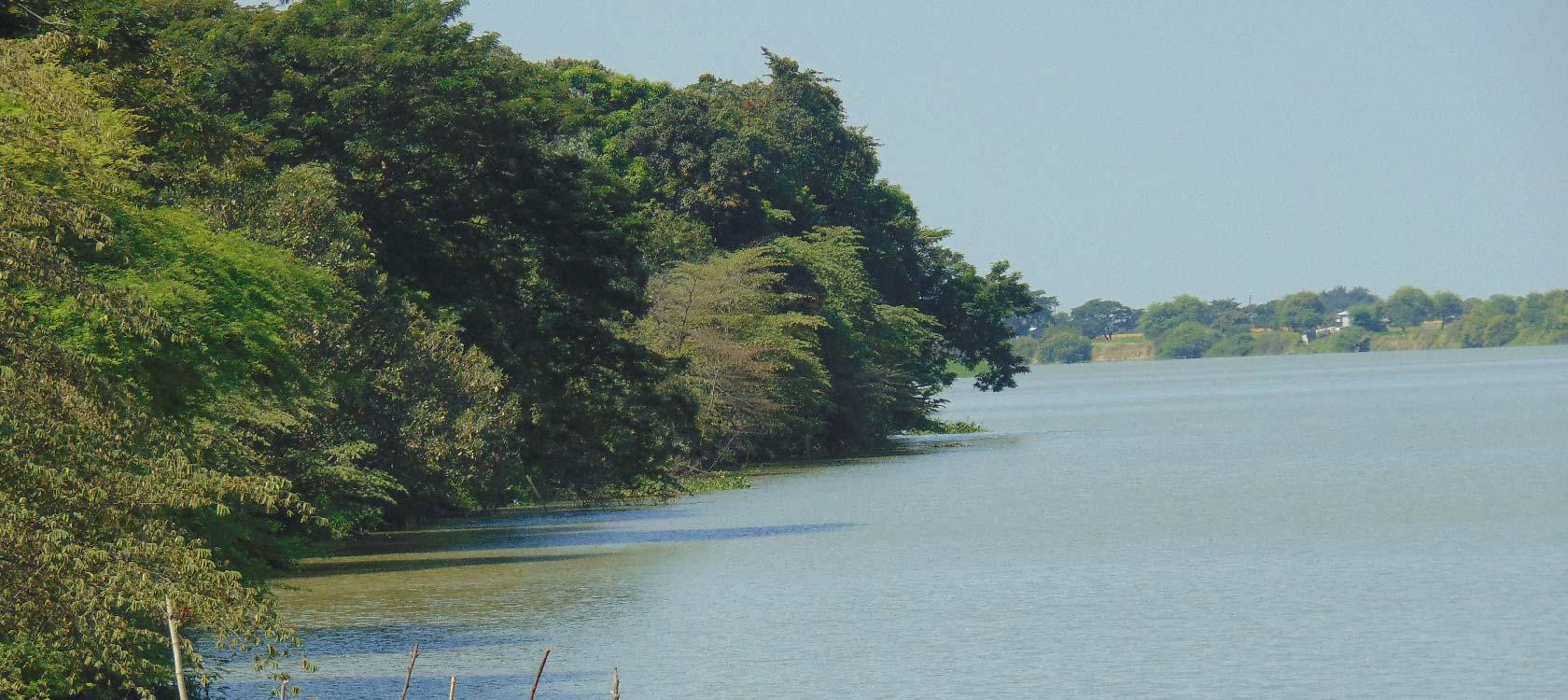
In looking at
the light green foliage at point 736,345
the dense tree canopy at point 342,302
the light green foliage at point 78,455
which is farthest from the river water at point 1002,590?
the light green foliage at point 78,455

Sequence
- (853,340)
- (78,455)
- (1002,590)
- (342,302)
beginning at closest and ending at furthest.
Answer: (78,455), (1002,590), (342,302), (853,340)

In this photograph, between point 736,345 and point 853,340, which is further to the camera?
point 853,340

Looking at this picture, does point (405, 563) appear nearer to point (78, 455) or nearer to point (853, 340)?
point (78, 455)

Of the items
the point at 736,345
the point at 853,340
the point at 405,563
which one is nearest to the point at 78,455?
the point at 405,563

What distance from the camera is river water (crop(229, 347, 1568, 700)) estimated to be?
1914 centimetres

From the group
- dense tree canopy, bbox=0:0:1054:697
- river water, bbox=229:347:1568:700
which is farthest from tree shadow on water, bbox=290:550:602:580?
dense tree canopy, bbox=0:0:1054:697

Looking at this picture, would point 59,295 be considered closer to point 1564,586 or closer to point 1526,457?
point 1564,586

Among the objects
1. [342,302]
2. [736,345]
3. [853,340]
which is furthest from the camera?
[853,340]

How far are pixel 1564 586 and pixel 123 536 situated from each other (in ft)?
62.8

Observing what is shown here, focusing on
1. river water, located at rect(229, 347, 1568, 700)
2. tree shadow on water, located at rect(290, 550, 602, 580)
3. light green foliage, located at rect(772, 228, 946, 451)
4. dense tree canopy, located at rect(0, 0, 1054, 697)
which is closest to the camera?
dense tree canopy, located at rect(0, 0, 1054, 697)

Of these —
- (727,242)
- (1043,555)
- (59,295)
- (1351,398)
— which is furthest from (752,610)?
(1351,398)

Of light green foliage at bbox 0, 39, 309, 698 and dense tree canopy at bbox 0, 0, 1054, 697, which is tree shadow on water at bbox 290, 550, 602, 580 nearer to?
dense tree canopy at bbox 0, 0, 1054, 697

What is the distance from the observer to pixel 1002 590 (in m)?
25.8

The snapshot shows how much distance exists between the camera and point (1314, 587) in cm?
2520
